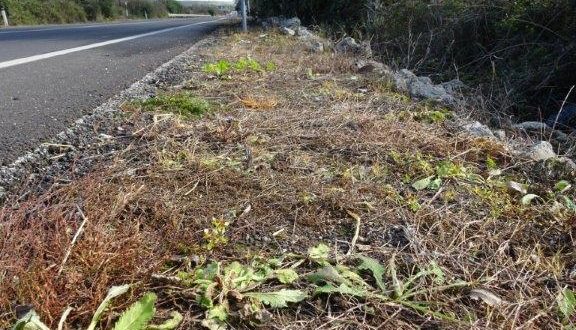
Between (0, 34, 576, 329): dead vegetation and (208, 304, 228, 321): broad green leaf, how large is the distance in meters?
0.02

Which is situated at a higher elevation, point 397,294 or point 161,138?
point 161,138

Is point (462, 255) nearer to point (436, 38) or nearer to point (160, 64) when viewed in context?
point (160, 64)

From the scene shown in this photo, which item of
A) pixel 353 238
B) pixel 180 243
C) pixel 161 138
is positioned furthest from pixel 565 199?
pixel 161 138

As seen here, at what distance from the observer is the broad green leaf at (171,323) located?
1087 millimetres

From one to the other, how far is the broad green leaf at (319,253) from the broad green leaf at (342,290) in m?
0.13

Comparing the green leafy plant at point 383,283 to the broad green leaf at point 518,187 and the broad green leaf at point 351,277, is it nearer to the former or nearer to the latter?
the broad green leaf at point 351,277

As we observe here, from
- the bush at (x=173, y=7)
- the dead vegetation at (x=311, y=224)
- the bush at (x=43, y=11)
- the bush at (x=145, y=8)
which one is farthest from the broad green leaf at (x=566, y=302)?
the bush at (x=173, y=7)

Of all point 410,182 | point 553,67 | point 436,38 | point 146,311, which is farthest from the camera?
point 436,38

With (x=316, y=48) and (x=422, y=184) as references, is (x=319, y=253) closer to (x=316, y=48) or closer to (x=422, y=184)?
(x=422, y=184)

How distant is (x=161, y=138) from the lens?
2225 millimetres

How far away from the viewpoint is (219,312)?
3.78 ft

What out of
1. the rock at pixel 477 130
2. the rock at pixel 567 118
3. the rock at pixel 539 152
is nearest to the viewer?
the rock at pixel 539 152

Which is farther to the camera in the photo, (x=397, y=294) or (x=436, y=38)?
(x=436, y=38)

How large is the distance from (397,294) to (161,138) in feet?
4.82
